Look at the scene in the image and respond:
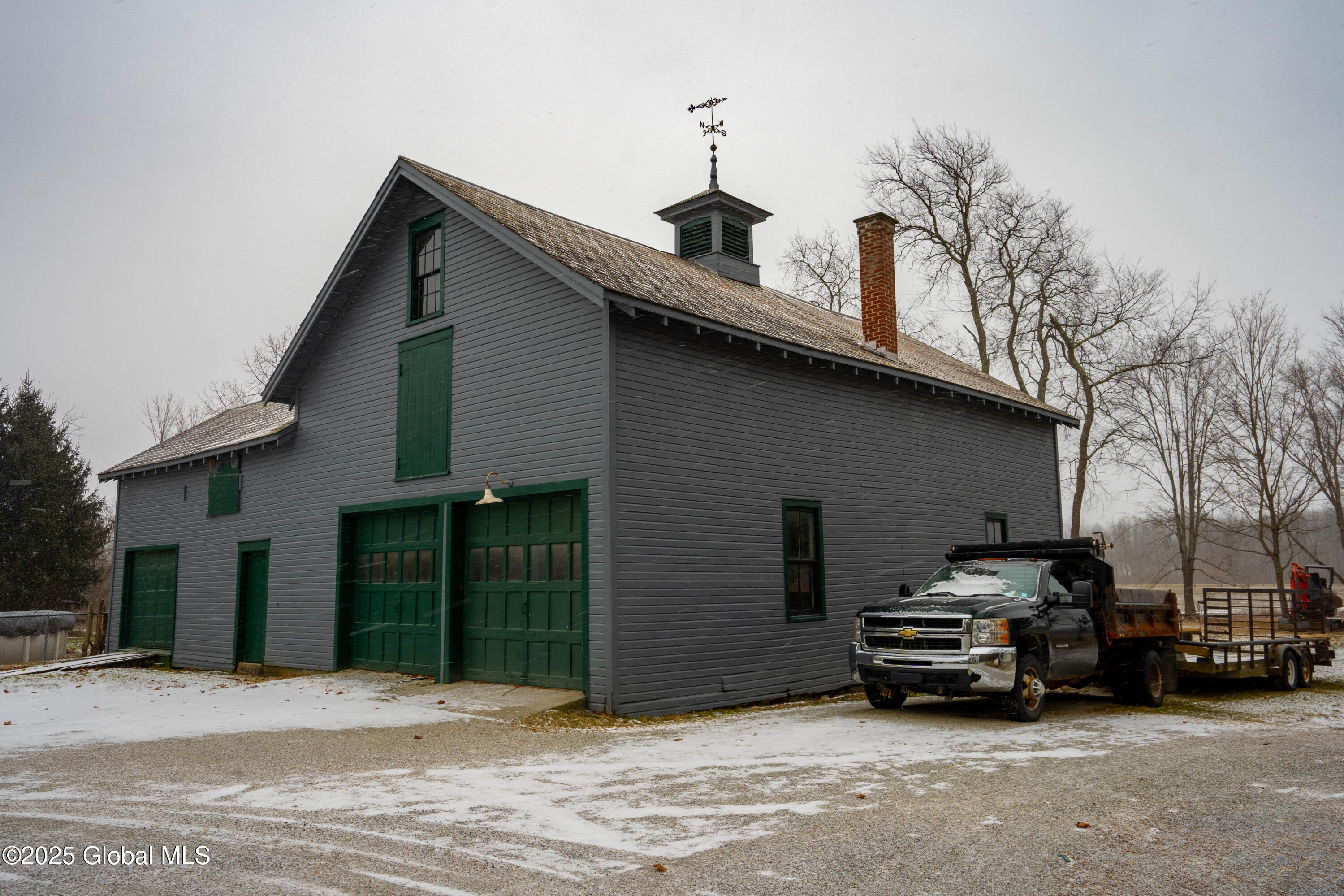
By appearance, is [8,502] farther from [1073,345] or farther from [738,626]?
[1073,345]

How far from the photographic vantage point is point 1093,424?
35.0m

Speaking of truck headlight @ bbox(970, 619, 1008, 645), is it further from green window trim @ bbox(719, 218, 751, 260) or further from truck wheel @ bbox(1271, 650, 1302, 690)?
green window trim @ bbox(719, 218, 751, 260)

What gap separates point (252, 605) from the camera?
1814cm

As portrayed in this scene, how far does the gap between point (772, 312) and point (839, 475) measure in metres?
3.21

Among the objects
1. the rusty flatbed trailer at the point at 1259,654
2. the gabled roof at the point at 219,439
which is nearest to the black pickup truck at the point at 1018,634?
the rusty flatbed trailer at the point at 1259,654

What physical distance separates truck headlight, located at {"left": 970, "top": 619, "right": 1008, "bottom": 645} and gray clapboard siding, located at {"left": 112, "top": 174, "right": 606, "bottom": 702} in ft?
14.5

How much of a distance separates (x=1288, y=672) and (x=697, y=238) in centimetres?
1341

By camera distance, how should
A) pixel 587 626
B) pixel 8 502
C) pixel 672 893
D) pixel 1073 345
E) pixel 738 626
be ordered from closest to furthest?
1. pixel 672 893
2. pixel 587 626
3. pixel 738 626
4. pixel 1073 345
5. pixel 8 502

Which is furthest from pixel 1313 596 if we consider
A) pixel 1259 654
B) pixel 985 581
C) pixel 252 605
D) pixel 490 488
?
pixel 252 605

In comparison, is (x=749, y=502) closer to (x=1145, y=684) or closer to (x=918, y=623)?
(x=918, y=623)

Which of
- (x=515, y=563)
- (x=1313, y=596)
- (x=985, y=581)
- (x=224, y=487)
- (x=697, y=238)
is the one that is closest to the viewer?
(x=985, y=581)

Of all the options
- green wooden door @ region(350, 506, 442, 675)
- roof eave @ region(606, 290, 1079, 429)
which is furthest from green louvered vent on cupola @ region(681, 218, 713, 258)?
green wooden door @ region(350, 506, 442, 675)

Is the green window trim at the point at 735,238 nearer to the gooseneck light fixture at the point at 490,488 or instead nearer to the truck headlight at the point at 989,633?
A: the gooseneck light fixture at the point at 490,488

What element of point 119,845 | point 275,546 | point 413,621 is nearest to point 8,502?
point 275,546
